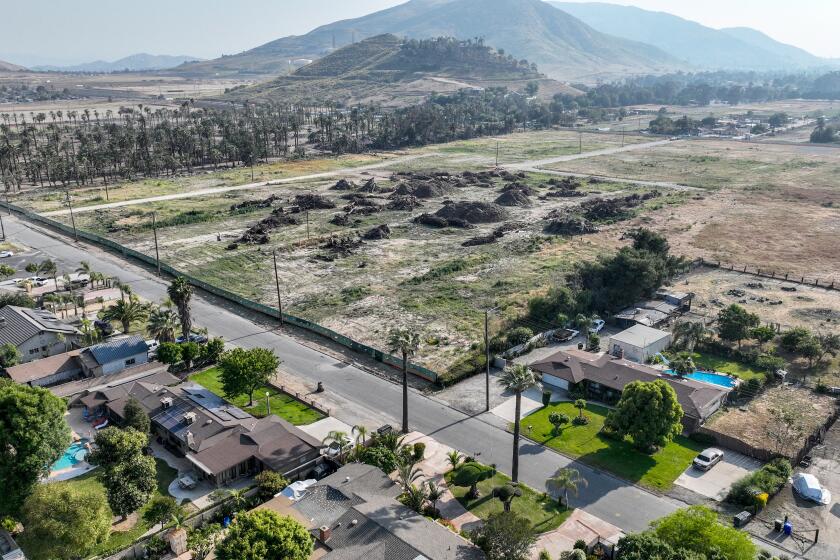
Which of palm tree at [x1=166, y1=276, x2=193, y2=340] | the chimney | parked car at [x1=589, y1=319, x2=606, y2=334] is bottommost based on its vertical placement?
parked car at [x1=589, y1=319, x2=606, y2=334]

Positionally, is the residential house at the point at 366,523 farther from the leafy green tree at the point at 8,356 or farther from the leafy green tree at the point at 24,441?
the leafy green tree at the point at 8,356

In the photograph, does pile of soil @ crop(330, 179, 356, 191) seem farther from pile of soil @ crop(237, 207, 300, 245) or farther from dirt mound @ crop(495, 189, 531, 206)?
dirt mound @ crop(495, 189, 531, 206)

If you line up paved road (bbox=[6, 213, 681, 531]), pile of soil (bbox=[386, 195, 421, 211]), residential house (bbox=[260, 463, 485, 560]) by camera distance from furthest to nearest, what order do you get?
pile of soil (bbox=[386, 195, 421, 211]) < paved road (bbox=[6, 213, 681, 531]) < residential house (bbox=[260, 463, 485, 560])

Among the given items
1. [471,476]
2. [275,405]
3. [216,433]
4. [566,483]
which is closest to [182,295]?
[275,405]

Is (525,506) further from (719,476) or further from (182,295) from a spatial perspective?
(182,295)

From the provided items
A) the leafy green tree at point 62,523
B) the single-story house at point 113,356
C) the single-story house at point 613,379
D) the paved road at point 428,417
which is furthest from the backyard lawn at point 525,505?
the single-story house at point 113,356

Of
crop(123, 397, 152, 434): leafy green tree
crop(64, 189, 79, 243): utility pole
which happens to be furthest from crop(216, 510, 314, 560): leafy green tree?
crop(64, 189, 79, 243): utility pole
